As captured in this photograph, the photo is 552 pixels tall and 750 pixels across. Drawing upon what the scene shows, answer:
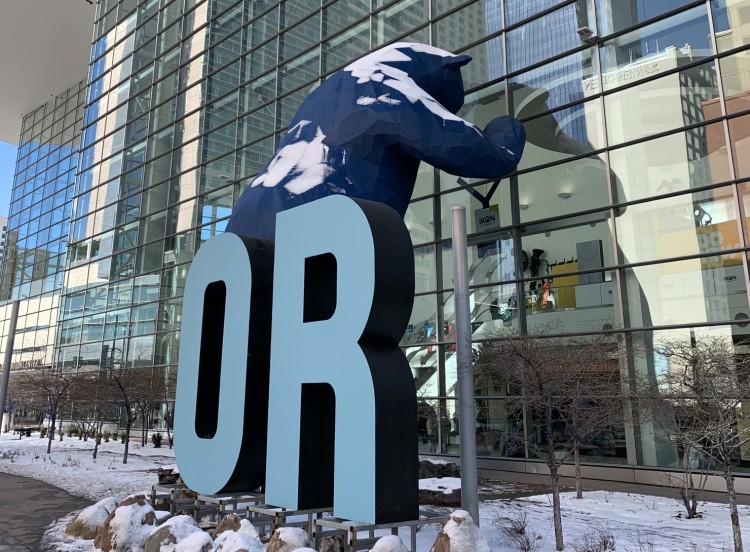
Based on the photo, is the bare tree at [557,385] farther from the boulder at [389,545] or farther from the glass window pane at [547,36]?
the glass window pane at [547,36]

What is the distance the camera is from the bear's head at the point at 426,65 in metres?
8.73

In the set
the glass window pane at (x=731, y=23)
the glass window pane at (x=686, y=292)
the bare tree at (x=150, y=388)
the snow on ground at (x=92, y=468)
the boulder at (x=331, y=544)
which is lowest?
the snow on ground at (x=92, y=468)

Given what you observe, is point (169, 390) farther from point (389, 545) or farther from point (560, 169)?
point (389, 545)

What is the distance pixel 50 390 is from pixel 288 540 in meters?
20.8

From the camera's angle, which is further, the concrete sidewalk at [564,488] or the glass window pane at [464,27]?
the glass window pane at [464,27]

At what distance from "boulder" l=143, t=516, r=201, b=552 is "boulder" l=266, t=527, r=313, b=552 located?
3.41 feet

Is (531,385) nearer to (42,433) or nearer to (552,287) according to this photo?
(552,287)

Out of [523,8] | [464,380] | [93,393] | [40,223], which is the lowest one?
[464,380]

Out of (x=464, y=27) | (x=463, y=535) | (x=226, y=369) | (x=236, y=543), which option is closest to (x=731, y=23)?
(x=464, y=27)

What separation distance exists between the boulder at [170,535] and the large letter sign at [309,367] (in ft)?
2.08

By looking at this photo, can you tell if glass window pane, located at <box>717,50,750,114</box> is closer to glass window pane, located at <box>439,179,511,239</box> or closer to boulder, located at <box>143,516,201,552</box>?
glass window pane, located at <box>439,179,511,239</box>

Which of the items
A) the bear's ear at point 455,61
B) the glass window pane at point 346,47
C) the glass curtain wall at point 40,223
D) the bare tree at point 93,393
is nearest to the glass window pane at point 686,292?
the bear's ear at point 455,61

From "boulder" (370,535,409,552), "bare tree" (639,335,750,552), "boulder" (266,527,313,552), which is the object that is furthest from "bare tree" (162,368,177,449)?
"boulder" (370,535,409,552)

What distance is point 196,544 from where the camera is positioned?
5.43 meters
